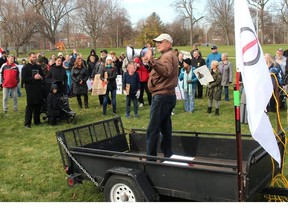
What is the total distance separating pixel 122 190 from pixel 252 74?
7.29ft

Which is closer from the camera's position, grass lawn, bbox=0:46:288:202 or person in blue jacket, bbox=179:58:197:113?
grass lawn, bbox=0:46:288:202

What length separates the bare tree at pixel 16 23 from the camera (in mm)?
43406

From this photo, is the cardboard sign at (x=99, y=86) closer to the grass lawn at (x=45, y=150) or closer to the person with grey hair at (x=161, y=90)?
the grass lawn at (x=45, y=150)

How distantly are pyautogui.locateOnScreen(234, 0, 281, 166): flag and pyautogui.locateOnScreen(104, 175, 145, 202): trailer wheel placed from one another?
1.63m

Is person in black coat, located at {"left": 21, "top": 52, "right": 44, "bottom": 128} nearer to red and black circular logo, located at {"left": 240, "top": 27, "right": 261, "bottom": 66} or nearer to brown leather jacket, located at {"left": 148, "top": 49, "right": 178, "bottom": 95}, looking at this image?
brown leather jacket, located at {"left": 148, "top": 49, "right": 178, "bottom": 95}

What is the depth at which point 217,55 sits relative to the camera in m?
15.1

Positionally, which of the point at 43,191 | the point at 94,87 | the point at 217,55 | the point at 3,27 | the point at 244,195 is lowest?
the point at 43,191

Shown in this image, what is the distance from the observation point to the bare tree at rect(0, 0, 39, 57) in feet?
142

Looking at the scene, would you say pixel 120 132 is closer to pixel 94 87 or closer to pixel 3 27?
pixel 94 87

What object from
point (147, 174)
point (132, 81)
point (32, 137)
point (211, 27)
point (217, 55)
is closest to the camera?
point (147, 174)

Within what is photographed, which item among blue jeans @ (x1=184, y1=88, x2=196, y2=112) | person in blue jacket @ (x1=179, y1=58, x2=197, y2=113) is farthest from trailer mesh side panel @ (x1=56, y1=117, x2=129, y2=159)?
blue jeans @ (x1=184, y1=88, x2=196, y2=112)

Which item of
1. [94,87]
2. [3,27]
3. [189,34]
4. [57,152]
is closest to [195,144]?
[57,152]

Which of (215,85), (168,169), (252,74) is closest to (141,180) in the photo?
(168,169)

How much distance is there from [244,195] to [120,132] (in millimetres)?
3063
